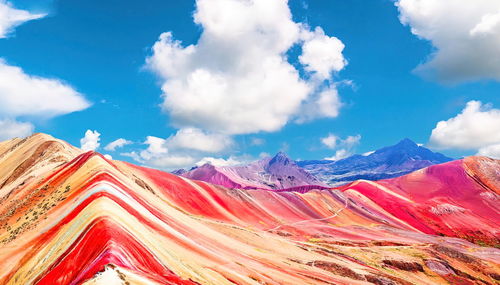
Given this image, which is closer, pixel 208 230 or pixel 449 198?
pixel 208 230

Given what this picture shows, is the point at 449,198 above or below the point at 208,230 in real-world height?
above

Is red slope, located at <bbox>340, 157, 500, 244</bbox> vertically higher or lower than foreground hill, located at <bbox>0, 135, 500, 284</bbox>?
higher

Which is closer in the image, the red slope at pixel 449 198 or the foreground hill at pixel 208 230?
the foreground hill at pixel 208 230

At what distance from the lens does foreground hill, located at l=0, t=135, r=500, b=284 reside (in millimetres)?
22756

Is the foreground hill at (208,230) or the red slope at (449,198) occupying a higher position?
the red slope at (449,198)

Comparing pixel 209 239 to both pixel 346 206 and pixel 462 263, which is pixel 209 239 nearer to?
pixel 462 263

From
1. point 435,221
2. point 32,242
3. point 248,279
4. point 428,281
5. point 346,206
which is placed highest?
point 435,221

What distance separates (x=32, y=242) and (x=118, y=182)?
1431 centimetres

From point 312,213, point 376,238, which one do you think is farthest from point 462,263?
point 312,213

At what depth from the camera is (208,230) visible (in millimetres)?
48281

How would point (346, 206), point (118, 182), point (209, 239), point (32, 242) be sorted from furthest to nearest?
point (346, 206)
point (118, 182)
point (209, 239)
point (32, 242)

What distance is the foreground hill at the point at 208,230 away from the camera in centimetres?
2276

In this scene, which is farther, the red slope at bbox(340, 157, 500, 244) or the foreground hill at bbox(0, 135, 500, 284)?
the red slope at bbox(340, 157, 500, 244)

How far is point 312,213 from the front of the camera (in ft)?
350
